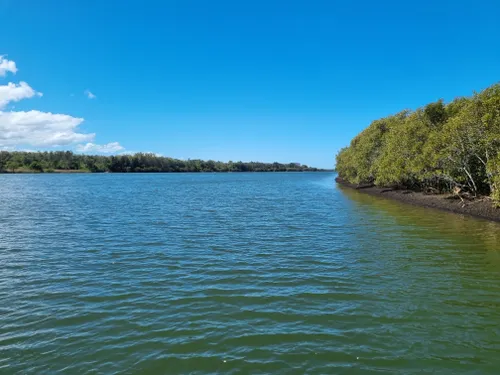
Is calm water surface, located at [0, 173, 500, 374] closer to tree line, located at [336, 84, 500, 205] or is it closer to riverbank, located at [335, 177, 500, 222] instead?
riverbank, located at [335, 177, 500, 222]

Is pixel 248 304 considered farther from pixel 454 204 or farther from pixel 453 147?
pixel 454 204

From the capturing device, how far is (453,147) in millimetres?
31766

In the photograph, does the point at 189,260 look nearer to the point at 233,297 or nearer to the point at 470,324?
the point at 233,297

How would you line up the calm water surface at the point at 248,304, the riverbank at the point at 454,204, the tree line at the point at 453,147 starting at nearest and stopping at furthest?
the calm water surface at the point at 248,304
the tree line at the point at 453,147
the riverbank at the point at 454,204

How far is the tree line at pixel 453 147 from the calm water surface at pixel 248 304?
12.5m

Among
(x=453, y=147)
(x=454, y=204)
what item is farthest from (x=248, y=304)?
(x=454, y=204)

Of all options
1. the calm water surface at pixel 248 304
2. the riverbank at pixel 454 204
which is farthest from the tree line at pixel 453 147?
the calm water surface at pixel 248 304

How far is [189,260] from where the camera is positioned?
15.0 meters

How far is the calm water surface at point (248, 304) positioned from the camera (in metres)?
7.39

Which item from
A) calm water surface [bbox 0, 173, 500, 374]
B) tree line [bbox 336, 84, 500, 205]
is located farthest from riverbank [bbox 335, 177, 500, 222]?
calm water surface [bbox 0, 173, 500, 374]

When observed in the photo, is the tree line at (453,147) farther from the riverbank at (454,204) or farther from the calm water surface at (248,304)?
the calm water surface at (248,304)

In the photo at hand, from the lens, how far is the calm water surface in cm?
739

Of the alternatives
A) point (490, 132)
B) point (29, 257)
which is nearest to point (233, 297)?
point (29, 257)

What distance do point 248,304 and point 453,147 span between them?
29.2 m
